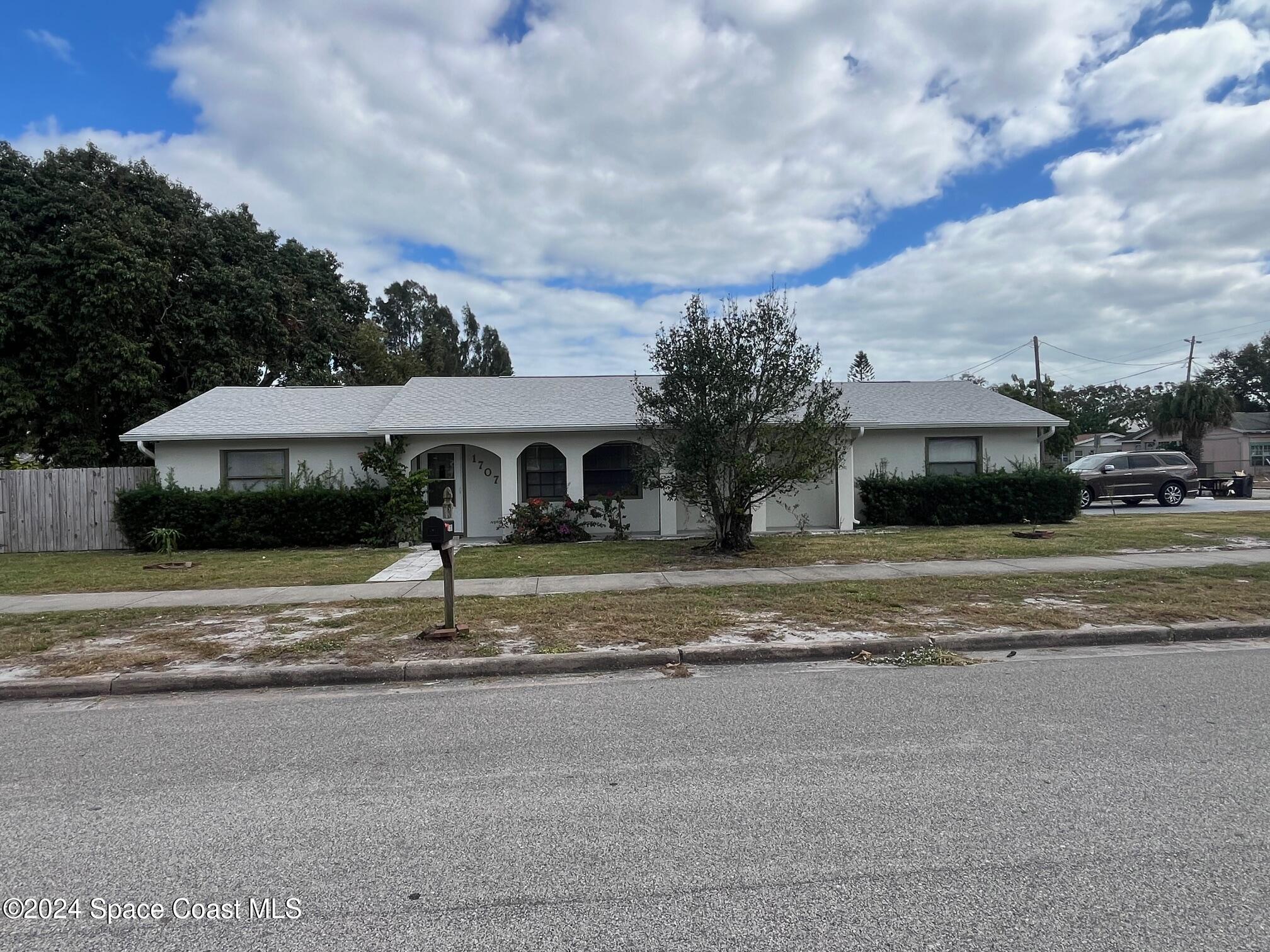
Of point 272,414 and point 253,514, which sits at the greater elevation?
point 272,414

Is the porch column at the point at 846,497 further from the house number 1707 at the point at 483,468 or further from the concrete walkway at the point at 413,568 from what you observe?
the concrete walkway at the point at 413,568

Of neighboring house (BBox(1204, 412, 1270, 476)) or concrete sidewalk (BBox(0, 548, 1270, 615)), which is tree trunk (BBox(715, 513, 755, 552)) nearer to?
concrete sidewalk (BBox(0, 548, 1270, 615))

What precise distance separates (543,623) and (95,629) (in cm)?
489

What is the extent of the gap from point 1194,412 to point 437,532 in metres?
46.4

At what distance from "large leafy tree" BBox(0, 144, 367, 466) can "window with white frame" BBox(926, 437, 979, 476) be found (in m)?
22.0

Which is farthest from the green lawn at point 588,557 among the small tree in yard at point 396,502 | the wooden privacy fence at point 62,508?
the wooden privacy fence at point 62,508

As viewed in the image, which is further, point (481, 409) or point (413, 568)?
point (481, 409)

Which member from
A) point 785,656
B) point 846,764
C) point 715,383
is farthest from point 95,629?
point 715,383

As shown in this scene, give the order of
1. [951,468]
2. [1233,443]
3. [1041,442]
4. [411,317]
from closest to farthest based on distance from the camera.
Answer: [951,468] → [1041,442] → [1233,443] → [411,317]

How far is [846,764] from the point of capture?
430 centimetres

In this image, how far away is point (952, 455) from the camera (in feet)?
62.3

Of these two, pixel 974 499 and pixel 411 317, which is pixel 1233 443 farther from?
pixel 411 317

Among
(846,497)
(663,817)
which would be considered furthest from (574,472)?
(663,817)

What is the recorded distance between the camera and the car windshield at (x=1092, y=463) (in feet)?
75.1
